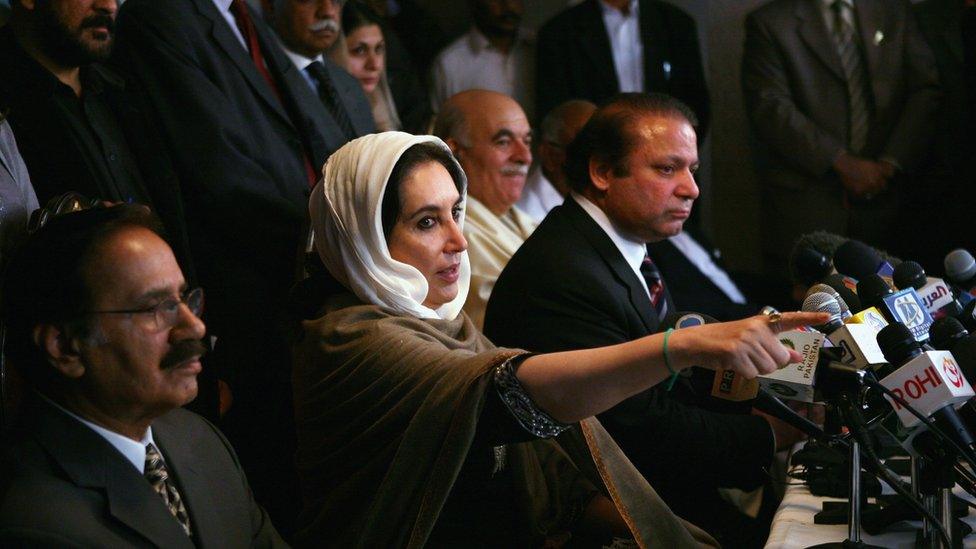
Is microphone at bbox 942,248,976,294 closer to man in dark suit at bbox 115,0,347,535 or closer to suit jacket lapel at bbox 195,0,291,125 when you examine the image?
man in dark suit at bbox 115,0,347,535

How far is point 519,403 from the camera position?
2.20 meters

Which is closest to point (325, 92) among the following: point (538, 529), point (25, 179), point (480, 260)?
point (480, 260)

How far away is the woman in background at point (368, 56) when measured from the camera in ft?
17.7

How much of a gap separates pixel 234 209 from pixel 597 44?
3288 millimetres

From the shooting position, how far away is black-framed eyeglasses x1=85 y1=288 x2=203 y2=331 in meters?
2.16

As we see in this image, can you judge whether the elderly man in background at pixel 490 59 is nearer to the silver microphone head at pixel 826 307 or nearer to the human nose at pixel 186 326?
the silver microphone head at pixel 826 307

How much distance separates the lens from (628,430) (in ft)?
10.5

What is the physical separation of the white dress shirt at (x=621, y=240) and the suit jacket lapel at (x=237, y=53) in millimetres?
1005

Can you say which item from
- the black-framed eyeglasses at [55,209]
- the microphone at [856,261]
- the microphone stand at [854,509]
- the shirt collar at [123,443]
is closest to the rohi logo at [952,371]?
the microphone stand at [854,509]

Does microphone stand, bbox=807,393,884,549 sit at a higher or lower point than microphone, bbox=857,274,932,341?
lower

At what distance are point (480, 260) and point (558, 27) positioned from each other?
2.46 m

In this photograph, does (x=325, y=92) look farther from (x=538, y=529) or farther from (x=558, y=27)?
A: (x=558, y=27)

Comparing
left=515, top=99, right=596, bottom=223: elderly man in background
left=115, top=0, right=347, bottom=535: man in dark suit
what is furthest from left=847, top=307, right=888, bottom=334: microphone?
left=515, top=99, right=596, bottom=223: elderly man in background

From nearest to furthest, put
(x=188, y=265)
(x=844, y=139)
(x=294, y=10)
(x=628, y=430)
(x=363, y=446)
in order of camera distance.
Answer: (x=363, y=446) < (x=628, y=430) < (x=188, y=265) < (x=294, y=10) < (x=844, y=139)
